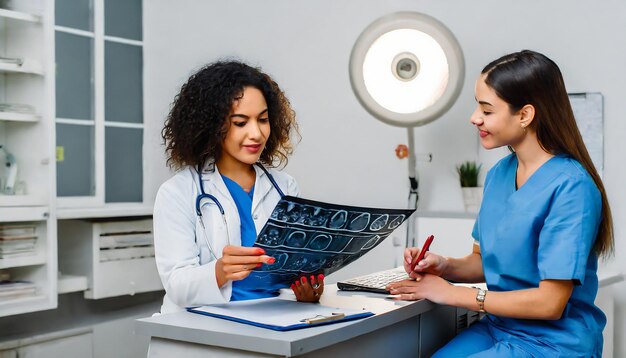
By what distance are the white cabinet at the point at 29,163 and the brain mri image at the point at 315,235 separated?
6.00 feet

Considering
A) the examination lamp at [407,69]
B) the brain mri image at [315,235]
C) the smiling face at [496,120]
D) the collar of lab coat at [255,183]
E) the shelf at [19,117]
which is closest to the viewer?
the brain mri image at [315,235]

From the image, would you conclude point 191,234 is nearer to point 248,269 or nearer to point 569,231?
point 248,269

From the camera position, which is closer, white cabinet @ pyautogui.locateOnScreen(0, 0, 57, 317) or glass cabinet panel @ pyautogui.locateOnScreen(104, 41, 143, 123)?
white cabinet @ pyautogui.locateOnScreen(0, 0, 57, 317)

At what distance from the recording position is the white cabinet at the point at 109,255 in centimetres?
328

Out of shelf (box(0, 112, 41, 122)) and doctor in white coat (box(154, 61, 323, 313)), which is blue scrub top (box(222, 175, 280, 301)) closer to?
doctor in white coat (box(154, 61, 323, 313))

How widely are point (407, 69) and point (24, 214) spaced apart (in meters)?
1.65

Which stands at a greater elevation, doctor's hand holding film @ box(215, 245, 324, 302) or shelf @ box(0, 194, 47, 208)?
shelf @ box(0, 194, 47, 208)

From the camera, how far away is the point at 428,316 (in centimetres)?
157

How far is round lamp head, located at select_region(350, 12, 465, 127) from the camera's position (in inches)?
96.2

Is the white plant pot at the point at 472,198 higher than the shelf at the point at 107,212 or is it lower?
higher

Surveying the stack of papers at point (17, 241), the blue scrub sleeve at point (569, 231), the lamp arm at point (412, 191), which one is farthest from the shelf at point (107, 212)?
the blue scrub sleeve at point (569, 231)

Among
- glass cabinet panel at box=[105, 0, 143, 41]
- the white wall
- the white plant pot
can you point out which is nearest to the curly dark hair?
the white plant pot

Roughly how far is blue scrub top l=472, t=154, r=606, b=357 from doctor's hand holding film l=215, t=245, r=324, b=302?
37cm

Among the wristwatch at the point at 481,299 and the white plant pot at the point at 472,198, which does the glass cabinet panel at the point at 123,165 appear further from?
the wristwatch at the point at 481,299
